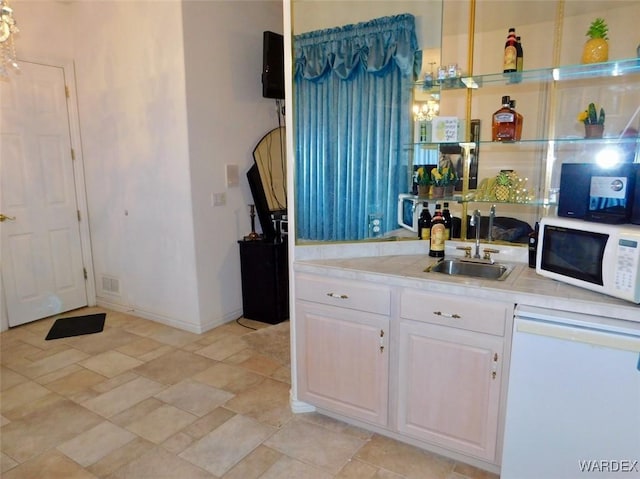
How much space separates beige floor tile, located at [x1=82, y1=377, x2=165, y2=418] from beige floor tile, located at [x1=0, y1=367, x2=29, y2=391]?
26.3 inches

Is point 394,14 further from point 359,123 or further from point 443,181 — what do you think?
point 443,181

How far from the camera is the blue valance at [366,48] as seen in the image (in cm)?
264

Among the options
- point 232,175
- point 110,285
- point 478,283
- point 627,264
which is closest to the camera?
point 627,264

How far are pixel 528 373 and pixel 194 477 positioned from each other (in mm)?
1630

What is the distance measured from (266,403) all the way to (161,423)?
63cm

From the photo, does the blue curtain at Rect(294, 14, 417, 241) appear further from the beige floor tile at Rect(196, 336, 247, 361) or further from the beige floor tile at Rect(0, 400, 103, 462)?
the beige floor tile at Rect(0, 400, 103, 462)

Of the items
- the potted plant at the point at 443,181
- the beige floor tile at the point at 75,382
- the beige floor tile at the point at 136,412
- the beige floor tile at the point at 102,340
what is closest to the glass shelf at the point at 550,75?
the potted plant at the point at 443,181

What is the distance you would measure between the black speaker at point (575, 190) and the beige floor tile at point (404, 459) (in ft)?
4.51

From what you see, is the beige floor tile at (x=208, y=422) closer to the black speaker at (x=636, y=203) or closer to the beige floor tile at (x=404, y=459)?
the beige floor tile at (x=404, y=459)

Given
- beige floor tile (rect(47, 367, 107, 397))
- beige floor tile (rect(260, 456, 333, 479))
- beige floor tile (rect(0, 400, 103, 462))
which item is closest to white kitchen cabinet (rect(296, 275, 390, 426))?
beige floor tile (rect(260, 456, 333, 479))

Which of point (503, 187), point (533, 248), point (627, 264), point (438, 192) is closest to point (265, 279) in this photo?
point (438, 192)

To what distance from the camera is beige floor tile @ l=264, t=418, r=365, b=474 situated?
7.14 feet

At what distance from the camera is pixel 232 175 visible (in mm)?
3969

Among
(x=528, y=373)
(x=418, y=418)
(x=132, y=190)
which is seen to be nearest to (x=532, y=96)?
(x=528, y=373)
